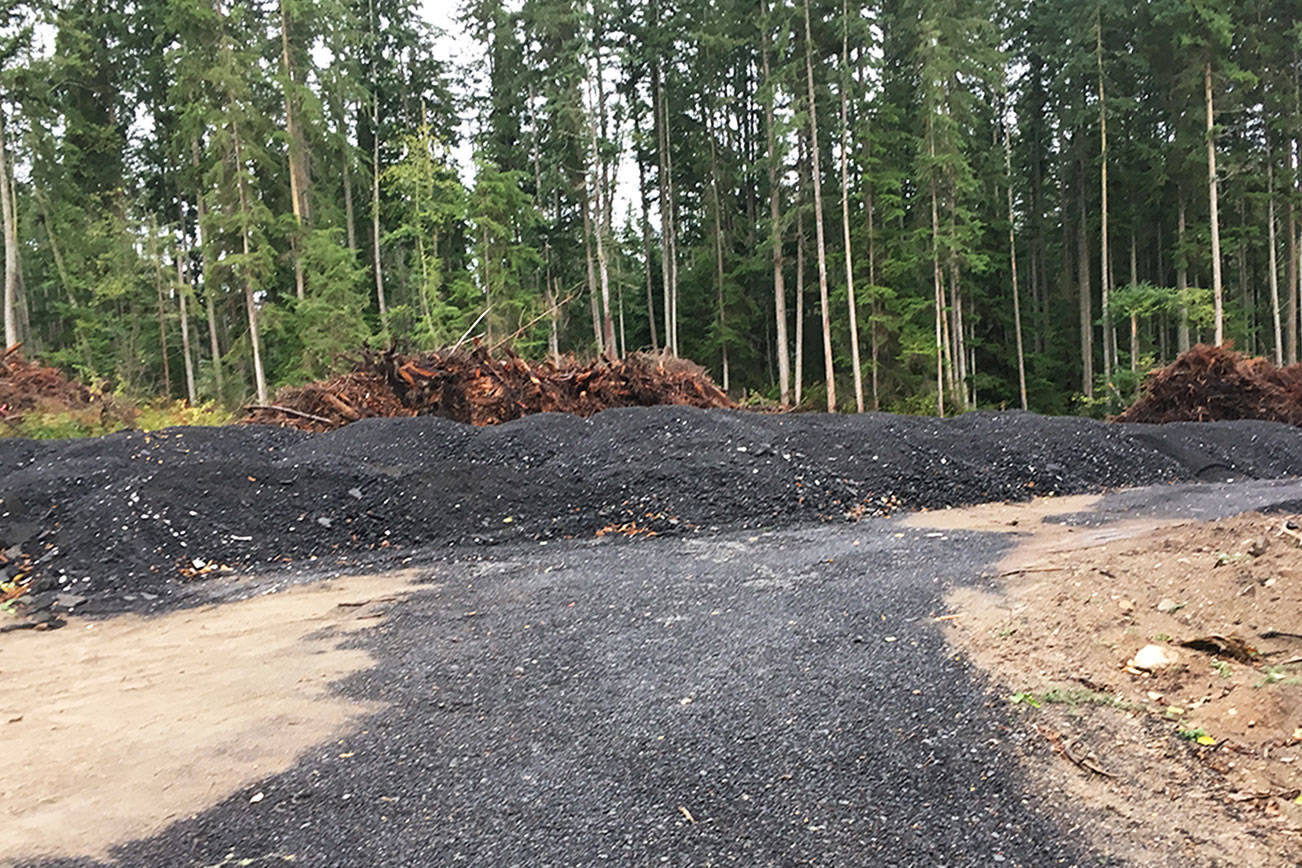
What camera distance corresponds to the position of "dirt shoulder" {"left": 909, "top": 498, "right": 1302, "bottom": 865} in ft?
6.48

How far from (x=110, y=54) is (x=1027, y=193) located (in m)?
34.2

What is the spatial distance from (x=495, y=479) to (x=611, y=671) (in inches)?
155

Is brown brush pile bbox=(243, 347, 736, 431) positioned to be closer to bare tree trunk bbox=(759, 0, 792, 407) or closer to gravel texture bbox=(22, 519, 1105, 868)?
gravel texture bbox=(22, 519, 1105, 868)

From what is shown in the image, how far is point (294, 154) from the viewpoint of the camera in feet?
63.1

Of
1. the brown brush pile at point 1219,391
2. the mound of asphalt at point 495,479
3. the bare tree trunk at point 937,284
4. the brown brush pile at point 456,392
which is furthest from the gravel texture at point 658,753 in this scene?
the bare tree trunk at point 937,284

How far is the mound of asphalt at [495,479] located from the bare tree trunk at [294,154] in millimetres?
12793

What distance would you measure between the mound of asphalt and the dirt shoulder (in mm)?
3230

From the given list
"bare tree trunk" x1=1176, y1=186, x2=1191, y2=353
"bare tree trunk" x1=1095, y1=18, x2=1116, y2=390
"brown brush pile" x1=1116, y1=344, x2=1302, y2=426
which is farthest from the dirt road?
"bare tree trunk" x1=1176, y1=186, x2=1191, y2=353

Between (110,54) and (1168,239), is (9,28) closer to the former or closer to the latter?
(110,54)

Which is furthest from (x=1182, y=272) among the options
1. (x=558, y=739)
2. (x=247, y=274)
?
(x=247, y=274)

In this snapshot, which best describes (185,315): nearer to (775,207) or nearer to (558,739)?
(775,207)

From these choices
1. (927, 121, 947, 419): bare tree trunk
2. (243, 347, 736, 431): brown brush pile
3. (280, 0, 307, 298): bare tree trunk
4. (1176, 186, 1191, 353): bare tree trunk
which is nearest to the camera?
(243, 347, 736, 431): brown brush pile

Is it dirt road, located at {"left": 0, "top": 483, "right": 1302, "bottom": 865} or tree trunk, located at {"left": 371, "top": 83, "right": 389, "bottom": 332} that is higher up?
tree trunk, located at {"left": 371, "top": 83, "right": 389, "bottom": 332}

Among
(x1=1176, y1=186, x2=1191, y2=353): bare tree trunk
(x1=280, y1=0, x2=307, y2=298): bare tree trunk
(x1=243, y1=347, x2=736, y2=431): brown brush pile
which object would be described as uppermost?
(x1=280, y1=0, x2=307, y2=298): bare tree trunk
